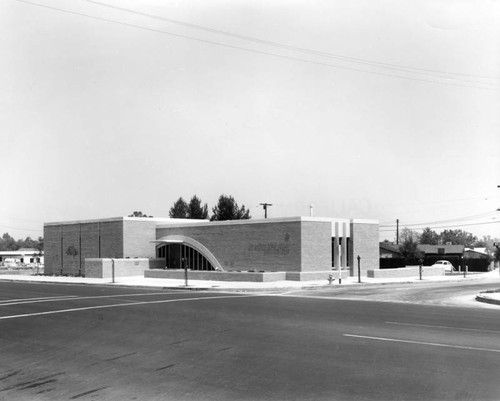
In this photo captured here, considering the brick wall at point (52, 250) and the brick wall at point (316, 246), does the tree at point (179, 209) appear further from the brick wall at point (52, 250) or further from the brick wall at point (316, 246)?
the brick wall at point (316, 246)

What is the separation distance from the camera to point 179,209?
103 m

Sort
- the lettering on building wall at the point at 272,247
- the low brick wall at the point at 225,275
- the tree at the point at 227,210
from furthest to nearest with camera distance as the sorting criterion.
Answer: the tree at the point at 227,210, the lettering on building wall at the point at 272,247, the low brick wall at the point at 225,275

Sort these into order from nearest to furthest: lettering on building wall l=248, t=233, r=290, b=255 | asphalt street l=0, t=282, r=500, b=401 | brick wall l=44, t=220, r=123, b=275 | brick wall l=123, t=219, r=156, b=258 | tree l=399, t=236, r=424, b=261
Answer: asphalt street l=0, t=282, r=500, b=401 → lettering on building wall l=248, t=233, r=290, b=255 → brick wall l=123, t=219, r=156, b=258 → brick wall l=44, t=220, r=123, b=275 → tree l=399, t=236, r=424, b=261

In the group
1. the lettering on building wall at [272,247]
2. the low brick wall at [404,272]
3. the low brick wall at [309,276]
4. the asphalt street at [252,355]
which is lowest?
the low brick wall at [404,272]

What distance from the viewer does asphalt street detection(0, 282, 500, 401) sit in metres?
8.06

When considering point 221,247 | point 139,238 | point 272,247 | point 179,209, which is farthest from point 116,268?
point 179,209

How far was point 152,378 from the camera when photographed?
8922 millimetres

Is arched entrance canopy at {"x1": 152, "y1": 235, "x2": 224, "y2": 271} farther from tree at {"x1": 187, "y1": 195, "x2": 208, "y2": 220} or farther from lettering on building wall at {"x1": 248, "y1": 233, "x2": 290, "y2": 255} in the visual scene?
tree at {"x1": 187, "y1": 195, "x2": 208, "y2": 220}

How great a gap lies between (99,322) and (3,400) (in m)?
8.00

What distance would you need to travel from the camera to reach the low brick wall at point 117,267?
155 feet

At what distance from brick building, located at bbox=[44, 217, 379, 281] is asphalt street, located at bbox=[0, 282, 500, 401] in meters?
19.5

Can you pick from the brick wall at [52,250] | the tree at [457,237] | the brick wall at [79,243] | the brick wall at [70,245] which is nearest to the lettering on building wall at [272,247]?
the brick wall at [79,243]

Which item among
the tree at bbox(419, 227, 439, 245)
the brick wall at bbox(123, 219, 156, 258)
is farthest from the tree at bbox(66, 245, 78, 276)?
the tree at bbox(419, 227, 439, 245)

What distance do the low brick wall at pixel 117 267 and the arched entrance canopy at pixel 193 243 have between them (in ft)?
8.72
